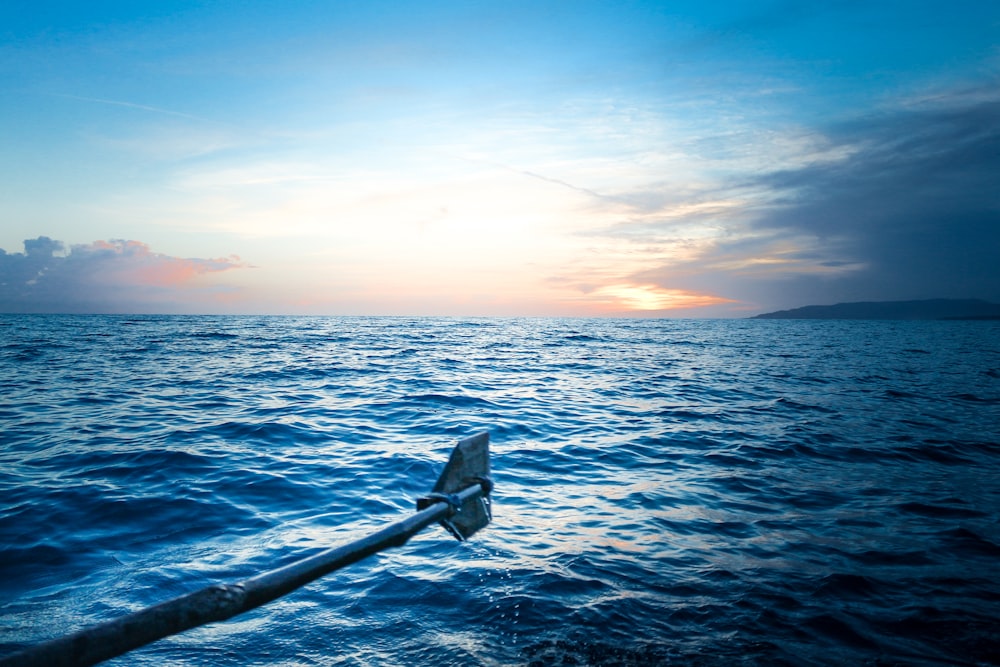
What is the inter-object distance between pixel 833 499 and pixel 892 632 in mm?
4491

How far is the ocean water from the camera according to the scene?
452 centimetres

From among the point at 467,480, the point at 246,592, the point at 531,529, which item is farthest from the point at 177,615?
the point at 531,529

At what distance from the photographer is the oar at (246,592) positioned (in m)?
2.10

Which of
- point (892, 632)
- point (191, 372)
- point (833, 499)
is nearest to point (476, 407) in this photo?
point (833, 499)

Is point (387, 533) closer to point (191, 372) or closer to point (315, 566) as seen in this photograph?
point (315, 566)

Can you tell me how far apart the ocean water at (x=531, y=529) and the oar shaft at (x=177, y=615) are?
5.59 feet

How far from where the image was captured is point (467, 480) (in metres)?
4.81

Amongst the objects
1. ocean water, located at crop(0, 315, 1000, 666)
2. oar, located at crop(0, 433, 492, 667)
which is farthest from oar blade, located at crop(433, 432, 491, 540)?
ocean water, located at crop(0, 315, 1000, 666)

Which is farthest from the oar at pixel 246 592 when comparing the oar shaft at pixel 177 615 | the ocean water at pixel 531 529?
the ocean water at pixel 531 529

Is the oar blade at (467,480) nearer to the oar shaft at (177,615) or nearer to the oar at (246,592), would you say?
the oar at (246,592)

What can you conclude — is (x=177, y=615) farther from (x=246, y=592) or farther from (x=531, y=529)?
(x=531, y=529)

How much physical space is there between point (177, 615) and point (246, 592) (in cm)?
34

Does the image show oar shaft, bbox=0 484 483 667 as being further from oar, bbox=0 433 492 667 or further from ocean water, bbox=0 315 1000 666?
ocean water, bbox=0 315 1000 666

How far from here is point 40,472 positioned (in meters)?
9.03
